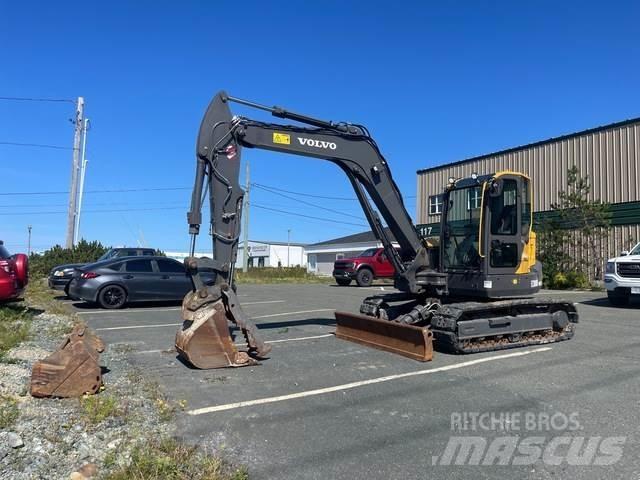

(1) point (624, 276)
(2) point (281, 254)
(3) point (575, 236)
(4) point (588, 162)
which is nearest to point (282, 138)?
(1) point (624, 276)

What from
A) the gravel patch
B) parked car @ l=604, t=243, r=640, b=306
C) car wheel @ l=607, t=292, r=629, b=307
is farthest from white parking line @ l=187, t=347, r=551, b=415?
car wheel @ l=607, t=292, r=629, b=307

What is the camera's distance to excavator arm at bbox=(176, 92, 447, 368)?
7.47m

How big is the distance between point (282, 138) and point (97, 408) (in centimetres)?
516

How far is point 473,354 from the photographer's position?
333 inches

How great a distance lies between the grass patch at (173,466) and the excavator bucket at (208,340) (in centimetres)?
294

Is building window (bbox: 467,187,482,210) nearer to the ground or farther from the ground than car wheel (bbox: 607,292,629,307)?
farther from the ground

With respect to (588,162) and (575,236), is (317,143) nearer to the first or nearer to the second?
(575,236)

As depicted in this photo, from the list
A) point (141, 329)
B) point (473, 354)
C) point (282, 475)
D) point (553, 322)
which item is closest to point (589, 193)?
point (553, 322)

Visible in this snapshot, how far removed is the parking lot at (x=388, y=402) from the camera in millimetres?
4258

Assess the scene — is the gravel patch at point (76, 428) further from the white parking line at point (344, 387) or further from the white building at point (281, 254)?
the white building at point (281, 254)

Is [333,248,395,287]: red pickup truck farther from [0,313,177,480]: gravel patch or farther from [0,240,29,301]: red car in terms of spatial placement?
[0,313,177,480]: gravel patch

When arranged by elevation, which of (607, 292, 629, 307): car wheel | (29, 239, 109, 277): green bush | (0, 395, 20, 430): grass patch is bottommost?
(0, 395, 20, 430): grass patch

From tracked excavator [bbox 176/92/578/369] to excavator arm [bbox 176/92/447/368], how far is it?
17 millimetres

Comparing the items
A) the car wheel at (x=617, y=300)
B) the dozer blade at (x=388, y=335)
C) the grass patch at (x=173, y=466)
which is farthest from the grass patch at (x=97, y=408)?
the car wheel at (x=617, y=300)
